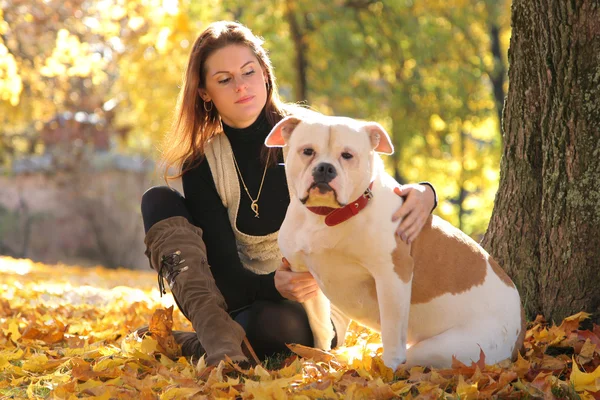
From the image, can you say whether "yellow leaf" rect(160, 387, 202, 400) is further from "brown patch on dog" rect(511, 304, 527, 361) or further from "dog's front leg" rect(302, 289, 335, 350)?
"brown patch on dog" rect(511, 304, 527, 361)

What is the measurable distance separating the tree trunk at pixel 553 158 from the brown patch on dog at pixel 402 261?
0.97 m

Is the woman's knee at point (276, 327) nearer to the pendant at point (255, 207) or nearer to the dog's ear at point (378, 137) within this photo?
the pendant at point (255, 207)

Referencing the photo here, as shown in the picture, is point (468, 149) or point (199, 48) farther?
point (468, 149)

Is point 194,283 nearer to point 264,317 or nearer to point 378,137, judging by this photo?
point 264,317

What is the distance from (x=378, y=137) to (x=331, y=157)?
0.82 ft

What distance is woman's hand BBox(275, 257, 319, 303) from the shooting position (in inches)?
122

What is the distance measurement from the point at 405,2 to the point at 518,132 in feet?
30.5

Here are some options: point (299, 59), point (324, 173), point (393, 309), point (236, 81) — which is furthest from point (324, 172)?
point (299, 59)

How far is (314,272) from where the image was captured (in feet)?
9.58

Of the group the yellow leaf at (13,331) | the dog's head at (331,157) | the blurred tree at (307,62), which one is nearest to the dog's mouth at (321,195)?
the dog's head at (331,157)

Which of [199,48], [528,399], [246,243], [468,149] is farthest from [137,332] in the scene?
[468,149]

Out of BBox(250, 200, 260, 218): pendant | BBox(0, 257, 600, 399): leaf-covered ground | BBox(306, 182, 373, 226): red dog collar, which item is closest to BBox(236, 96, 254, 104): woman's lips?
BBox(250, 200, 260, 218): pendant

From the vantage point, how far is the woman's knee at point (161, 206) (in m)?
3.36

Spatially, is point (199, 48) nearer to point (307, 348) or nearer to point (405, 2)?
point (307, 348)
